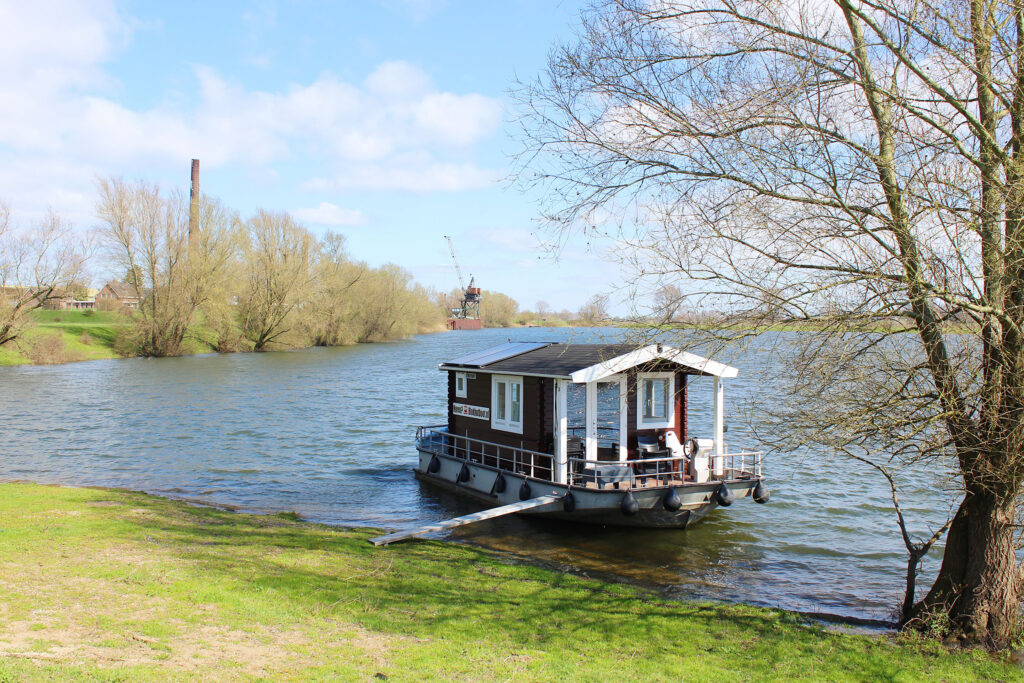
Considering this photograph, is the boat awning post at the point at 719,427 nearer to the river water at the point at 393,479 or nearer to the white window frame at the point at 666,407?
the white window frame at the point at 666,407

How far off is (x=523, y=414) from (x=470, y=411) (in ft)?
9.17

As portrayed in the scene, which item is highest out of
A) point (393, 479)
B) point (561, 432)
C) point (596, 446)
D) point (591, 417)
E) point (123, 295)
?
point (123, 295)

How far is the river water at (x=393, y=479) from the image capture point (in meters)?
13.9

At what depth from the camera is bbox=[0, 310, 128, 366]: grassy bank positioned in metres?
57.3

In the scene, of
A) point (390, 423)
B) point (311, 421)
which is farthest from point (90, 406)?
point (390, 423)

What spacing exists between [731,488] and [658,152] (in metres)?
9.05

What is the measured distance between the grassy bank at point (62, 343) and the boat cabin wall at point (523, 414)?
5050 centimetres

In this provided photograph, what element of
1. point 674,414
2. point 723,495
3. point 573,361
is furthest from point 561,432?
point 723,495

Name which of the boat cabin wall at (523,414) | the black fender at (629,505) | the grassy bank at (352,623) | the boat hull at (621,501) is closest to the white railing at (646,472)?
the boat hull at (621,501)

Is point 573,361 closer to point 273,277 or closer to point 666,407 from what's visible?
point 666,407

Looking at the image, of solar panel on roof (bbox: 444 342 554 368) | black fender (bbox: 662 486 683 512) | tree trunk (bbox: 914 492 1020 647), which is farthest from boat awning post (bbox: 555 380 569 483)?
tree trunk (bbox: 914 492 1020 647)

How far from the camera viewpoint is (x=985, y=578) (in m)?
9.34

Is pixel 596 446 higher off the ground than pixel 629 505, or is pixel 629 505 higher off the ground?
pixel 596 446

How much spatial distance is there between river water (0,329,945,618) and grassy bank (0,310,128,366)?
13857mm
